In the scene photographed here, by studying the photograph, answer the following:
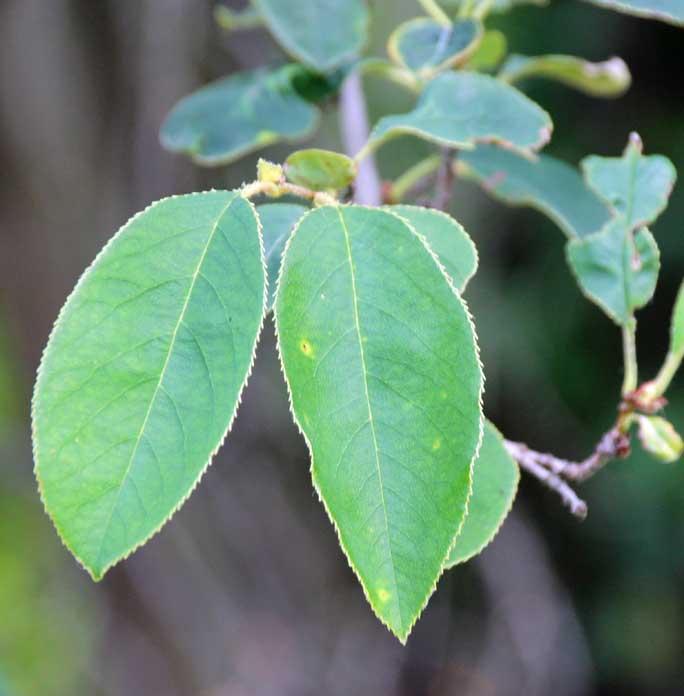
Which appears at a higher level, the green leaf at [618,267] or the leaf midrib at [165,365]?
the leaf midrib at [165,365]

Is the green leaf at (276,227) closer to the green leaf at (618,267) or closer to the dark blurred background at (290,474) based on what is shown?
the green leaf at (618,267)

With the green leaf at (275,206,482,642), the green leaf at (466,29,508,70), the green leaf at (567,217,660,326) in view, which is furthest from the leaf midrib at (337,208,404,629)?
the green leaf at (466,29,508,70)

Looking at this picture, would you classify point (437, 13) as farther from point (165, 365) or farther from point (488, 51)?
point (165, 365)

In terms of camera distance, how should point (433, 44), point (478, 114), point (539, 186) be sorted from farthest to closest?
1. point (539, 186)
2. point (433, 44)
3. point (478, 114)

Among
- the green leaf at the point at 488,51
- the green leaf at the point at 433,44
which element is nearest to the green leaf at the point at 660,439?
the green leaf at the point at 433,44

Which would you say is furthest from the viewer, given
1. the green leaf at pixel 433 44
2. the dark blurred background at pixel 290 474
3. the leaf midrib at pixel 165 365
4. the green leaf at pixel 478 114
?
the dark blurred background at pixel 290 474

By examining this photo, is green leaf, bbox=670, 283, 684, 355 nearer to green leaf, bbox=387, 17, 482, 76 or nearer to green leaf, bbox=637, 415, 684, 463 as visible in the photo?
green leaf, bbox=637, 415, 684, 463

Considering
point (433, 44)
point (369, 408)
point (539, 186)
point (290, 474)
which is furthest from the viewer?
point (290, 474)

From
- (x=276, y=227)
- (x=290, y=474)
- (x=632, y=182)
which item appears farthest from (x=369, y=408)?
(x=290, y=474)
